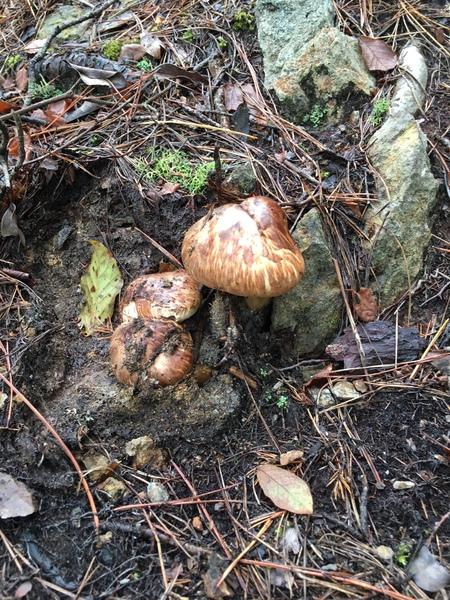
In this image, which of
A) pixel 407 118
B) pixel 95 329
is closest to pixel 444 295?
pixel 407 118

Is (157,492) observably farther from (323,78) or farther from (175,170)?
(323,78)

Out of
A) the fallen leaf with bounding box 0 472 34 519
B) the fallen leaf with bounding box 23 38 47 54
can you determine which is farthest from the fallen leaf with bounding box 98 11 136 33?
the fallen leaf with bounding box 0 472 34 519

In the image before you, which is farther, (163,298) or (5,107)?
(5,107)

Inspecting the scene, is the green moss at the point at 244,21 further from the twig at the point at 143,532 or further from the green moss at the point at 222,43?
the twig at the point at 143,532

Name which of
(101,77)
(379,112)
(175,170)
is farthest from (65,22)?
(379,112)

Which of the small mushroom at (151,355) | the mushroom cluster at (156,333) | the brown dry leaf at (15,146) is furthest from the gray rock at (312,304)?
the brown dry leaf at (15,146)
